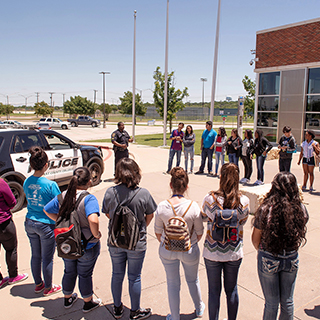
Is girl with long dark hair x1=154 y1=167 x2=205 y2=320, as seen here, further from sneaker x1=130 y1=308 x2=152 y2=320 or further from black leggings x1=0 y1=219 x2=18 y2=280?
black leggings x1=0 y1=219 x2=18 y2=280

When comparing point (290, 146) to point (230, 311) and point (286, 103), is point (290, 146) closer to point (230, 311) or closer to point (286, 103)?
point (230, 311)

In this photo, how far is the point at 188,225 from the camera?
297 cm

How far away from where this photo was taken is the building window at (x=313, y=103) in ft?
55.6

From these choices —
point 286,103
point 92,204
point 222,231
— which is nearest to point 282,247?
point 222,231

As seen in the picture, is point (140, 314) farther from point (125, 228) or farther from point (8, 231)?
point (8, 231)

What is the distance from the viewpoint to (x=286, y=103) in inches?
722

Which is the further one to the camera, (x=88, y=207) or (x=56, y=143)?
(x=56, y=143)

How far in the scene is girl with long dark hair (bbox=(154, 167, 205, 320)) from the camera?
2967mm

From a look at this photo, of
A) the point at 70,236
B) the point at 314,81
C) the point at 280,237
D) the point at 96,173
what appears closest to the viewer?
the point at 280,237

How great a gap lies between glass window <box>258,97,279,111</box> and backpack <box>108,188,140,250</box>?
58.7ft

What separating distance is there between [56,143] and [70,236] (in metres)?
6.00

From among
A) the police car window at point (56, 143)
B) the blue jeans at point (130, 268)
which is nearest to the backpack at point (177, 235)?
the blue jeans at point (130, 268)

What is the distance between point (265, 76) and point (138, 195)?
1848 cm

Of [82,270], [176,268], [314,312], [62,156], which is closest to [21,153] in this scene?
[62,156]
